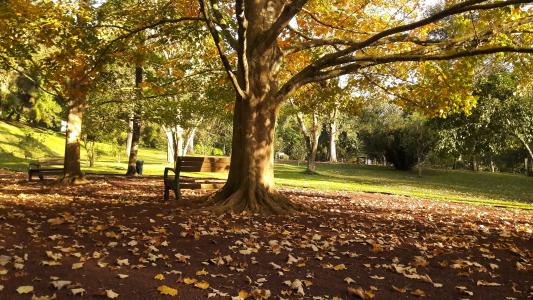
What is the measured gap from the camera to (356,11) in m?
15.9

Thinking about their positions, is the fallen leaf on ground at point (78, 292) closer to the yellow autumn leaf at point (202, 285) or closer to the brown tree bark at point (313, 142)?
the yellow autumn leaf at point (202, 285)

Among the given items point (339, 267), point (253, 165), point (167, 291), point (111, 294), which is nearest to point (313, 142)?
point (253, 165)

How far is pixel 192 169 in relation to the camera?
12.7m

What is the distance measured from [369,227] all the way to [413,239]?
49.1 inches

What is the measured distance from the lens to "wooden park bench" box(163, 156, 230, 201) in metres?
11.3

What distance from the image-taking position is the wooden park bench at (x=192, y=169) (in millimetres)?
11327

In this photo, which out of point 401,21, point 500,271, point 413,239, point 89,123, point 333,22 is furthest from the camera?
point 89,123

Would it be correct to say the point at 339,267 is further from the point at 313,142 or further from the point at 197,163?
the point at 313,142

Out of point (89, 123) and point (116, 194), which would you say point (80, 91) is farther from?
point (89, 123)

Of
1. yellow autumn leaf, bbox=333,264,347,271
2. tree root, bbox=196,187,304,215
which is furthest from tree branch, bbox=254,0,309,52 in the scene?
yellow autumn leaf, bbox=333,264,347,271

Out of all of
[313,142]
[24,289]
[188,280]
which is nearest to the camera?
[24,289]

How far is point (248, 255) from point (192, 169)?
6550 millimetres

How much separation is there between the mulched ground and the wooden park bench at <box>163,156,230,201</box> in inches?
36.0

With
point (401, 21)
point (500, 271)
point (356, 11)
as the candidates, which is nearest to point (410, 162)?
point (401, 21)
